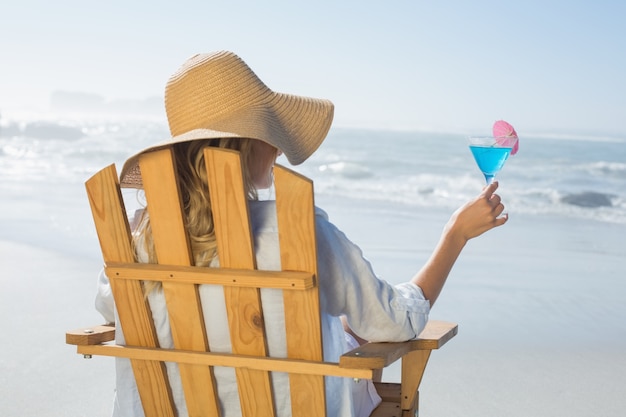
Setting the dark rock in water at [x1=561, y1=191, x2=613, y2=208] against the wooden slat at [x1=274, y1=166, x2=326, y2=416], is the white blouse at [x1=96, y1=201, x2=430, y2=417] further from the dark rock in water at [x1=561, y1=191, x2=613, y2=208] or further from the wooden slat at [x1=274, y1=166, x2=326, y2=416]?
the dark rock in water at [x1=561, y1=191, x2=613, y2=208]

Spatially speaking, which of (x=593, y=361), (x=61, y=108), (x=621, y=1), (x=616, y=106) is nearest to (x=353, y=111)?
(x=616, y=106)

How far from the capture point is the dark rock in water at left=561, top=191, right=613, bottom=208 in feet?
41.8

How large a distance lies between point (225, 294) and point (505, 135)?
3.30 feet

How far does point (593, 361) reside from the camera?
4.45 metres

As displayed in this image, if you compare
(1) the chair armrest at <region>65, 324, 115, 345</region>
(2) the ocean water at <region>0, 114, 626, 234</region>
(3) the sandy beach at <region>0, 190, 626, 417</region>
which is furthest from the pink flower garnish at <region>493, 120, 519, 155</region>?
(2) the ocean water at <region>0, 114, 626, 234</region>

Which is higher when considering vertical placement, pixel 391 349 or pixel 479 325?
pixel 391 349

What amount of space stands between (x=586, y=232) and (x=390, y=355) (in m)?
7.59

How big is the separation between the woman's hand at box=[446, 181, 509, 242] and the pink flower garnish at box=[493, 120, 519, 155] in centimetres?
28

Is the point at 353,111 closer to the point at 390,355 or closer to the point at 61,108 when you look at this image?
the point at 61,108

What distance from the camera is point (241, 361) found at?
6.74 ft

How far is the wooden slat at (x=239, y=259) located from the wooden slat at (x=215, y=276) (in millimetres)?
28

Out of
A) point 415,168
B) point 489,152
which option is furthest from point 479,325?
point 415,168

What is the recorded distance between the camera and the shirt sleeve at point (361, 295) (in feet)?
6.57

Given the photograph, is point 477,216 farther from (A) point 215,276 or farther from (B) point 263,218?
(A) point 215,276
